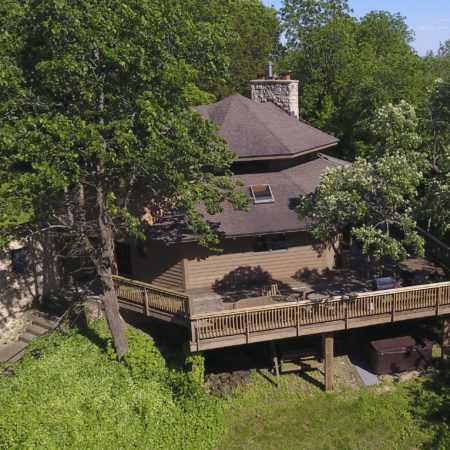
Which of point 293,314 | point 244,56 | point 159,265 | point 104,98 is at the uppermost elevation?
point 244,56

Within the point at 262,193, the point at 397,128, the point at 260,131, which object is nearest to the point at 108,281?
the point at 262,193

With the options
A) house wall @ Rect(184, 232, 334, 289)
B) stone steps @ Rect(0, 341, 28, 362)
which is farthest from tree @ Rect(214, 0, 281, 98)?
stone steps @ Rect(0, 341, 28, 362)

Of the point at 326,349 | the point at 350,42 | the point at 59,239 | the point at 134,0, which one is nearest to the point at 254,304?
the point at 326,349

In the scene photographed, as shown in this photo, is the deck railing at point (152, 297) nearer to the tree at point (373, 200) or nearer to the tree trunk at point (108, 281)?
the tree trunk at point (108, 281)

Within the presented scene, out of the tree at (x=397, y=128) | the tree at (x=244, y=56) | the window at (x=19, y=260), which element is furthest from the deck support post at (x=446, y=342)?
the tree at (x=244, y=56)

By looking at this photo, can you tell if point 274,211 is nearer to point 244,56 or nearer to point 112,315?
point 112,315

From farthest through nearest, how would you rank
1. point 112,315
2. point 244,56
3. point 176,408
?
point 244,56 < point 112,315 < point 176,408

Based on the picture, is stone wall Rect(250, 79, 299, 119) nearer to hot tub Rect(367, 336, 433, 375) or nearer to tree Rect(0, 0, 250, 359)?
tree Rect(0, 0, 250, 359)
